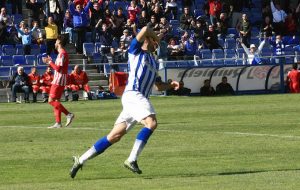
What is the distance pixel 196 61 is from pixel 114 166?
27.5 meters

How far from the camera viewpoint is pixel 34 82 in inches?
1533

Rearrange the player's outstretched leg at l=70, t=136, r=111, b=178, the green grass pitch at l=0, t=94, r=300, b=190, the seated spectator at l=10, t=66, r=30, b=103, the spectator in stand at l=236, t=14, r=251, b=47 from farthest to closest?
the spectator in stand at l=236, t=14, r=251, b=47, the seated spectator at l=10, t=66, r=30, b=103, the player's outstretched leg at l=70, t=136, r=111, b=178, the green grass pitch at l=0, t=94, r=300, b=190

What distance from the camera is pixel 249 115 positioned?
91.2ft

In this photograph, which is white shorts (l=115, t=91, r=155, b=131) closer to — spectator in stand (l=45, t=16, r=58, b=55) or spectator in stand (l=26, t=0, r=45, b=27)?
spectator in stand (l=45, t=16, r=58, b=55)

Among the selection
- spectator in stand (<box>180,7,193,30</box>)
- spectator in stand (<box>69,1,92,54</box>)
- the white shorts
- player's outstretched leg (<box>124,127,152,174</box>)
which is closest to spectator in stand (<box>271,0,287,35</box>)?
spectator in stand (<box>180,7,193,30</box>)

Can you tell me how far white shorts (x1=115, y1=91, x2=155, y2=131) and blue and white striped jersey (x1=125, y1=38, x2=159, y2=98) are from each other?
11cm

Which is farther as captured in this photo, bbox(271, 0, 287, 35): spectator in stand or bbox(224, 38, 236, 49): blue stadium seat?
bbox(271, 0, 287, 35): spectator in stand

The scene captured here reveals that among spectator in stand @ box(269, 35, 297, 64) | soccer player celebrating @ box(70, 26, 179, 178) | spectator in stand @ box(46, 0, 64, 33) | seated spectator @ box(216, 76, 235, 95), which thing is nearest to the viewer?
soccer player celebrating @ box(70, 26, 179, 178)

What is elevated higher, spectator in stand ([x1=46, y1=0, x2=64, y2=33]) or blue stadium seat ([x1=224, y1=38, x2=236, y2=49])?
spectator in stand ([x1=46, y1=0, x2=64, y2=33])

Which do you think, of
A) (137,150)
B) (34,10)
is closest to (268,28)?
(34,10)

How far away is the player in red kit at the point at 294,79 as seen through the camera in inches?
1599

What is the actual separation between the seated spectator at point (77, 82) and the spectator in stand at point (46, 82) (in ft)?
2.48

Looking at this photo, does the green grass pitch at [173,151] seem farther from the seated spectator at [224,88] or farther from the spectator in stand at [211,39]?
the spectator in stand at [211,39]

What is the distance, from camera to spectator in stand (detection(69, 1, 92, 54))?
43.3 m
